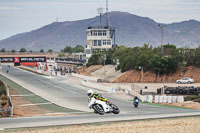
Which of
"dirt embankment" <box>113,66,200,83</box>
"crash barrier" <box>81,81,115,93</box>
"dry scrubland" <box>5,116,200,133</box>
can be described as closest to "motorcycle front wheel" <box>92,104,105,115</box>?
"dry scrubland" <box>5,116,200,133</box>

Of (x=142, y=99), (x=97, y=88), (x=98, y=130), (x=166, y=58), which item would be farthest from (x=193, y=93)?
(x=98, y=130)

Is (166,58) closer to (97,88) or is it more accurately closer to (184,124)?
(97,88)

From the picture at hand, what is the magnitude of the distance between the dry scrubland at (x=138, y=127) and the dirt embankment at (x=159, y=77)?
54851 millimetres

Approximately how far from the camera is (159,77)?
80000 millimetres

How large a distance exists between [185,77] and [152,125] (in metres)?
57.6

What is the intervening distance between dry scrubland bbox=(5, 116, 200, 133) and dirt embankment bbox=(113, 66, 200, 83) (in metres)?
54.9

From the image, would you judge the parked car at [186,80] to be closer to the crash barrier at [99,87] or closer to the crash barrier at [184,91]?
the crash barrier at [99,87]

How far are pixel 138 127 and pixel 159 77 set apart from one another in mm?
59939

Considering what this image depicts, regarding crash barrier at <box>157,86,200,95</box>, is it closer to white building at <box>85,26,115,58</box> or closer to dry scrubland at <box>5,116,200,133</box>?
dry scrubland at <box>5,116,200,133</box>

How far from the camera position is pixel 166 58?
80812mm

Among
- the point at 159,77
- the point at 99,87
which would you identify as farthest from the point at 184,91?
the point at 159,77

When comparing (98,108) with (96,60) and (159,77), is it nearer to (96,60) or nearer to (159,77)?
(159,77)

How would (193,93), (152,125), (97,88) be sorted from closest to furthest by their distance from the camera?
(152,125), (193,93), (97,88)

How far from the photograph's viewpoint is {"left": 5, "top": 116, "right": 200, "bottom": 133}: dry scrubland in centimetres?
1970
